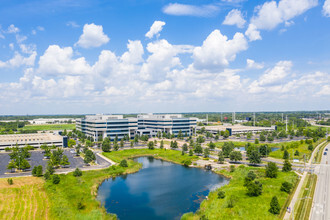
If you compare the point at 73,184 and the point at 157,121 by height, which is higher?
the point at 157,121

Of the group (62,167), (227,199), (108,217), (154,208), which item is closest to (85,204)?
(108,217)

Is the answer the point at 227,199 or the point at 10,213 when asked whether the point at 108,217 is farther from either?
the point at 227,199

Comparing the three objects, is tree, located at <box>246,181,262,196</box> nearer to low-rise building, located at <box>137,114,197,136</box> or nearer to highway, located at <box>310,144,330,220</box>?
highway, located at <box>310,144,330,220</box>

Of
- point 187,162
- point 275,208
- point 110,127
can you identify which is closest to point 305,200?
point 275,208

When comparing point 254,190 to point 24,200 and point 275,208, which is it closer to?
point 275,208

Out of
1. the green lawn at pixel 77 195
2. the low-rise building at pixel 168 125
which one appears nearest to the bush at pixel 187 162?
the green lawn at pixel 77 195

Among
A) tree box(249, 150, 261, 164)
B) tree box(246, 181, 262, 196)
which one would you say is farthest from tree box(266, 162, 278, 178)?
tree box(246, 181, 262, 196)

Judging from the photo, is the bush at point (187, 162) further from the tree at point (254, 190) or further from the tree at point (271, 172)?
the tree at point (254, 190)
